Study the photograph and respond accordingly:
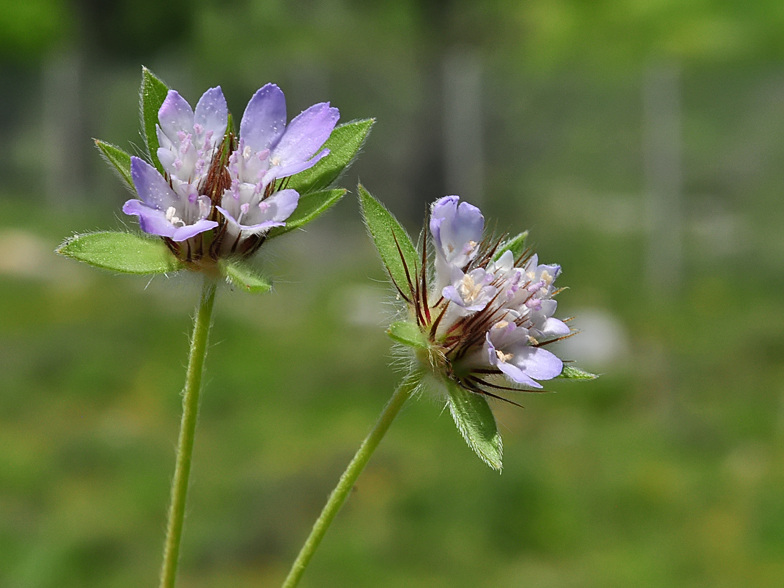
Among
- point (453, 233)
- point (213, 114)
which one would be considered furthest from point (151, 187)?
point (453, 233)

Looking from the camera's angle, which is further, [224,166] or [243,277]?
[224,166]

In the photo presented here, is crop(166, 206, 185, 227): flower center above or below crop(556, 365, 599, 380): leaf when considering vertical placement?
above

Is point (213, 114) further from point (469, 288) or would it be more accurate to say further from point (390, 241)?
point (469, 288)

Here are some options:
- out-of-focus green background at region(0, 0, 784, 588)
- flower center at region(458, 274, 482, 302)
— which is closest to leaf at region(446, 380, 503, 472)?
flower center at region(458, 274, 482, 302)

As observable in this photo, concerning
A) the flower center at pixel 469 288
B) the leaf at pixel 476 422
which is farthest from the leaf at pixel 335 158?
the leaf at pixel 476 422

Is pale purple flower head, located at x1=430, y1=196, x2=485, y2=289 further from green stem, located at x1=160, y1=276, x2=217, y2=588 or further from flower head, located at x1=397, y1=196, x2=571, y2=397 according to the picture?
green stem, located at x1=160, y1=276, x2=217, y2=588

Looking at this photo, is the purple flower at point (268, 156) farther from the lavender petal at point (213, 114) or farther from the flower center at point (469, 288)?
the flower center at point (469, 288)

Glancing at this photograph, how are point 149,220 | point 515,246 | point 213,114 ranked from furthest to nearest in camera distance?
point 515,246 < point 213,114 < point 149,220
